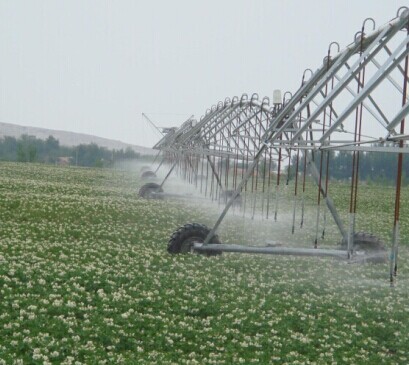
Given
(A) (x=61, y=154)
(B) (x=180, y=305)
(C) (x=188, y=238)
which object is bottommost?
(B) (x=180, y=305)

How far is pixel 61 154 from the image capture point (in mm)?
138375

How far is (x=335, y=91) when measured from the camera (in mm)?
11953

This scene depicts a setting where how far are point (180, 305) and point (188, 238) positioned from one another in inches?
203

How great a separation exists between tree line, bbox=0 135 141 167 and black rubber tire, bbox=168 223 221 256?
68.0m

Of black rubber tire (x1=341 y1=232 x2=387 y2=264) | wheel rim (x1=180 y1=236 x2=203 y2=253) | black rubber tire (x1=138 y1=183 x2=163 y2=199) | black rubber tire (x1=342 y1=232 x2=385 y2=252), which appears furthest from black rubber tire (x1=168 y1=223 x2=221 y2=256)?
black rubber tire (x1=138 y1=183 x2=163 y2=199)

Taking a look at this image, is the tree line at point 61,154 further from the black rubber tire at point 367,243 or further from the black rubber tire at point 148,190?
the black rubber tire at point 367,243

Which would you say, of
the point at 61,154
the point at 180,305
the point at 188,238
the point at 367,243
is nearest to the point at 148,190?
the point at 188,238

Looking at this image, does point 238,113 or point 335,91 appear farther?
point 238,113

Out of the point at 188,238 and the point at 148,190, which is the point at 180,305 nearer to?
the point at 188,238

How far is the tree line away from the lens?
92.8 meters

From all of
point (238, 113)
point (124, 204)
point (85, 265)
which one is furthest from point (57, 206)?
point (85, 265)

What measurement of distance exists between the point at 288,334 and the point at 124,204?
1822 centimetres

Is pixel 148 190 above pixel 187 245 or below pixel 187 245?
above

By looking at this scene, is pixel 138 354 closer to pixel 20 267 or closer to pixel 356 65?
pixel 20 267
